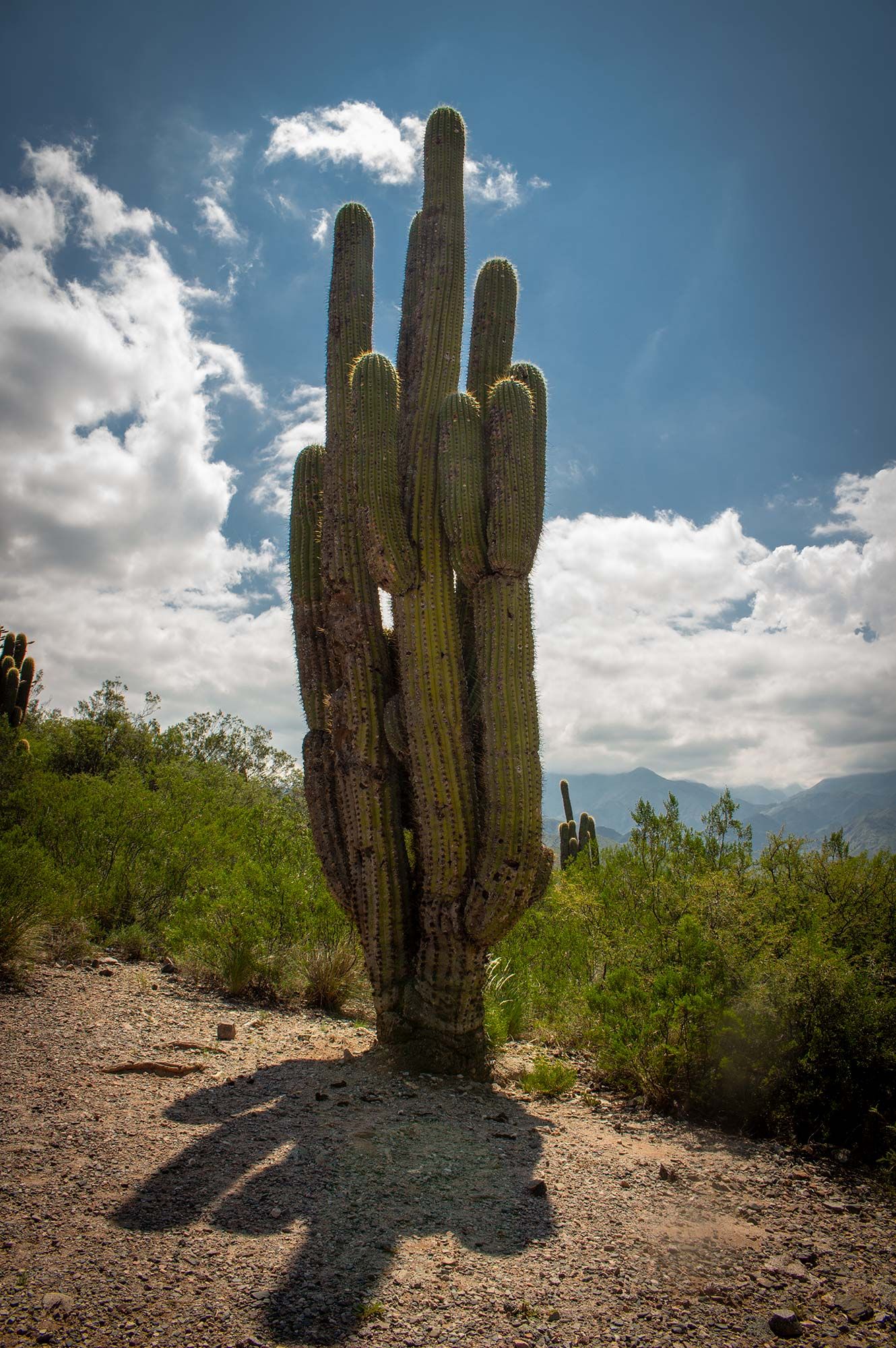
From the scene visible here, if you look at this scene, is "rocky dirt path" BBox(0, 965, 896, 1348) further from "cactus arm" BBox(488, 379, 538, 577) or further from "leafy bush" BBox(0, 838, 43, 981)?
"cactus arm" BBox(488, 379, 538, 577)

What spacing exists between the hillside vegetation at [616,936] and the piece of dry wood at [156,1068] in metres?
2.12

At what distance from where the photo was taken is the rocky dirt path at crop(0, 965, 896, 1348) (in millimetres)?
2777

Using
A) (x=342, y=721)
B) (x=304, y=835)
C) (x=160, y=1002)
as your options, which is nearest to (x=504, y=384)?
(x=342, y=721)

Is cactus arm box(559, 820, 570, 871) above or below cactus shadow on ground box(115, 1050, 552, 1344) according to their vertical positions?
above

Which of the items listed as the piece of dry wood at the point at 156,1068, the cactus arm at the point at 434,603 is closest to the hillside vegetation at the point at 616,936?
the cactus arm at the point at 434,603

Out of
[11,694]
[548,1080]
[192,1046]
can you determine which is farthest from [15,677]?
[548,1080]

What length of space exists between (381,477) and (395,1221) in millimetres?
4700

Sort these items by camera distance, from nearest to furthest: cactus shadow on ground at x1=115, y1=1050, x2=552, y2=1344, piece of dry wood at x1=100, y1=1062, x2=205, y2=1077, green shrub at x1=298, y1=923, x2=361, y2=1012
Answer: cactus shadow on ground at x1=115, y1=1050, x2=552, y2=1344
piece of dry wood at x1=100, y1=1062, x2=205, y2=1077
green shrub at x1=298, y1=923, x2=361, y2=1012

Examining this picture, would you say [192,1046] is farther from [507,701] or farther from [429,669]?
[507,701]

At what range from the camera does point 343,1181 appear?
374 cm

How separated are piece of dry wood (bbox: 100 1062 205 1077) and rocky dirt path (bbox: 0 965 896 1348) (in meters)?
0.09

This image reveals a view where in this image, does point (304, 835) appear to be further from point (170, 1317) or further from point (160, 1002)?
point (170, 1317)

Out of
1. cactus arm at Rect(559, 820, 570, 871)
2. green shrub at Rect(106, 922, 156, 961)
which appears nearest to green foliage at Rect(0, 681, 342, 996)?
green shrub at Rect(106, 922, 156, 961)

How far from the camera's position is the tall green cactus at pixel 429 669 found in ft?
17.9
